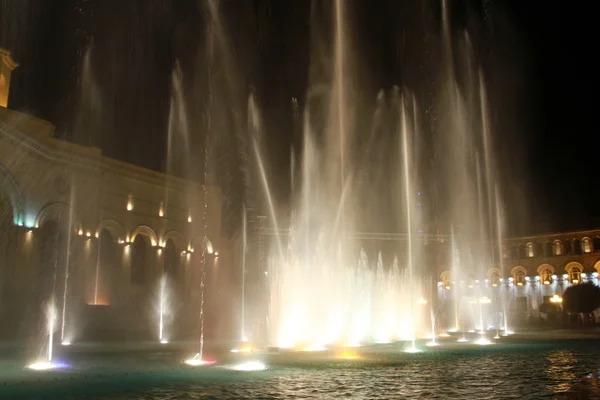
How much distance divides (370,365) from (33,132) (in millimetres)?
25295

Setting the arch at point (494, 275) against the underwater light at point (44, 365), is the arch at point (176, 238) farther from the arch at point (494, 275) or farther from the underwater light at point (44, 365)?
the arch at point (494, 275)

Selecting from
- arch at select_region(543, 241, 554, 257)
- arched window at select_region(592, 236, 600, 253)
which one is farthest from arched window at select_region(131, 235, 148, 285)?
arched window at select_region(592, 236, 600, 253)

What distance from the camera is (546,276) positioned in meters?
57.3

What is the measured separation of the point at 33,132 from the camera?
30234 mm

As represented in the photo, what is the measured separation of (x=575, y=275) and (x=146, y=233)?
41.9 meters

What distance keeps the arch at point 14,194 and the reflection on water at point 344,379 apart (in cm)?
1834

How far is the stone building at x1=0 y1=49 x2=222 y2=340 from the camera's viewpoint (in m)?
26.9

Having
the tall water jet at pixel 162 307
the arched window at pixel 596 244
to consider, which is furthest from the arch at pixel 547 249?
the tall water jet at pixel 162 307

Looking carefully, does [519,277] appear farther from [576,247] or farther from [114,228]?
[114,228]

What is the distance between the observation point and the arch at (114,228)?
3434 cm

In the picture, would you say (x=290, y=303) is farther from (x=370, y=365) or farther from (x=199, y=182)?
(x=199, y=182)

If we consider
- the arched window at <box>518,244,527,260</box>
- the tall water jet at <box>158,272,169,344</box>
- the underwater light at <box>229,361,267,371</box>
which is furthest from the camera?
the arched window at <box>518,244,527,260</box>

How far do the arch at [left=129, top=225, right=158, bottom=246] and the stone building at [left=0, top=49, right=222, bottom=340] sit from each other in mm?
66

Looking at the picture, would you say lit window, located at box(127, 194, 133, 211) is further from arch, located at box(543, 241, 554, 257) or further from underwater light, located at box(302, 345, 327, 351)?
arch, located at box(543, 241, 554, 257)
